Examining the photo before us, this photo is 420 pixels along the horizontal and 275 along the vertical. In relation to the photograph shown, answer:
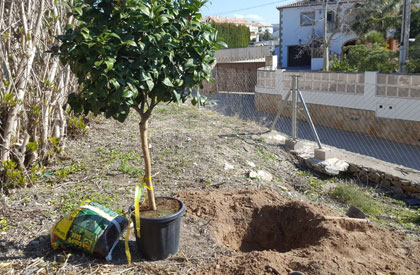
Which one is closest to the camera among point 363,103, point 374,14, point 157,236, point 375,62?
point 157,236

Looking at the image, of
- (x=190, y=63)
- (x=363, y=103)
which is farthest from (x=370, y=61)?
(x=190, y=63)

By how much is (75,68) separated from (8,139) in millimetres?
2183

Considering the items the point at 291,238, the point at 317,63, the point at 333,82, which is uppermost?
the point at 317,63

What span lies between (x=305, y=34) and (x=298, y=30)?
74 cm

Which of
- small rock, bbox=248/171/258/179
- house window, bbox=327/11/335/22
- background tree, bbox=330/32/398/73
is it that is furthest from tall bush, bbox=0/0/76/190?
house window, bbox=327/11/335/22

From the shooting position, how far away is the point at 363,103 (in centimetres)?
1179

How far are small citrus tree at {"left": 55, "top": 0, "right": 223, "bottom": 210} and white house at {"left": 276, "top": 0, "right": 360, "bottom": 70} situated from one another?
2600cm

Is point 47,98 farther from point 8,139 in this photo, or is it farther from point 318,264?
point 318,264

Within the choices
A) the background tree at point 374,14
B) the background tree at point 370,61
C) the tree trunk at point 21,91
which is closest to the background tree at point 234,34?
the background tree at point 374,14

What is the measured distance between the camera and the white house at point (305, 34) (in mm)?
29406

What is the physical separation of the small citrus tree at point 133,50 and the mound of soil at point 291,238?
1516 mm

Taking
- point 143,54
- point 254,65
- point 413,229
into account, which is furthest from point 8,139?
point 254,65

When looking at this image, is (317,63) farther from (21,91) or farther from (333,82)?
(21,91)

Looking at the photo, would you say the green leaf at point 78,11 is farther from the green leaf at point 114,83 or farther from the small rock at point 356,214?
the small rock at point 356,214
